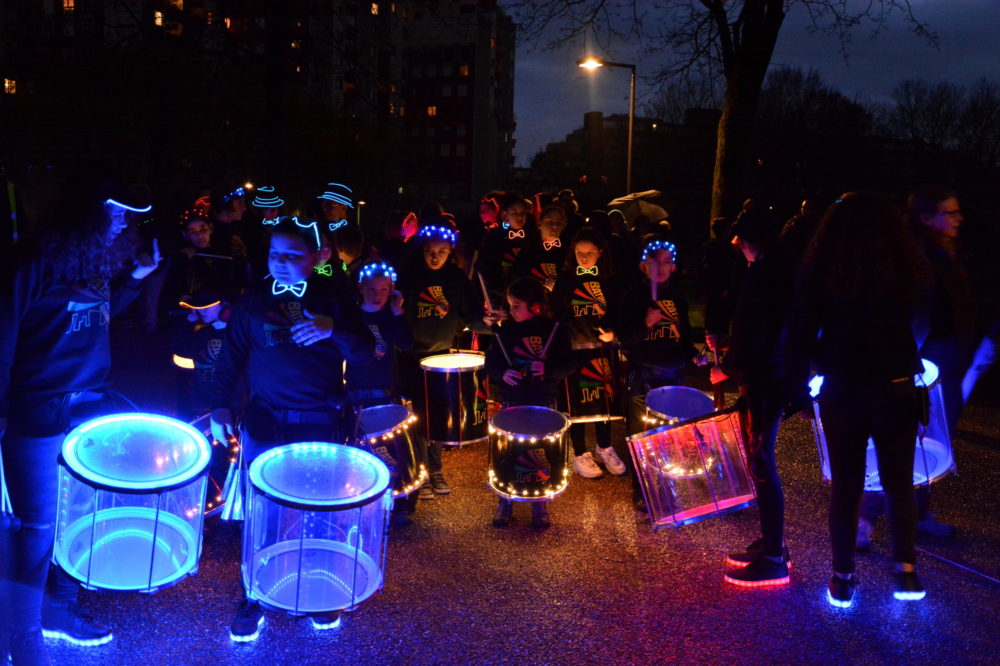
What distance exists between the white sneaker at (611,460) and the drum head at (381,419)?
2.19 m

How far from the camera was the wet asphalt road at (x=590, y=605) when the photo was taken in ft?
12.4

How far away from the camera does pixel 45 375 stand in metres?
3.42

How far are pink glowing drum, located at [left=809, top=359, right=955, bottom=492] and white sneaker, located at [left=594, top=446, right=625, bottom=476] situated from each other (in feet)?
6.83

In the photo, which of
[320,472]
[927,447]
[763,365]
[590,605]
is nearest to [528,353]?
[763,365]

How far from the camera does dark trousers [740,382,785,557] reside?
4.38 metres

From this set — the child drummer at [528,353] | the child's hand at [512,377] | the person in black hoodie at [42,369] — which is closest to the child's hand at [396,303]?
the child drummer at [528,353]

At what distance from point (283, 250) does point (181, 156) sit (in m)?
31.7

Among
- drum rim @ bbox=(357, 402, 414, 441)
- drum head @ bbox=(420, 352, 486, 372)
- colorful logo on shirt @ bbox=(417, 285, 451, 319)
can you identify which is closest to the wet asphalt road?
drum rim @ bbox=(357, 402, 414, 441)

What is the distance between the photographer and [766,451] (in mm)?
4418

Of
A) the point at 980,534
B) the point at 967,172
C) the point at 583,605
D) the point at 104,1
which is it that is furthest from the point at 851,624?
the point at 967,172

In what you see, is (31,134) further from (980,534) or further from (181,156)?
(980,534)

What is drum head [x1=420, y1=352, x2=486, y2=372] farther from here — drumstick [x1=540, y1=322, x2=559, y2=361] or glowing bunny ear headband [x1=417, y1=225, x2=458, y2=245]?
glowing bunny ear headband [x1=417, y1=225, x2=458, y2=245]

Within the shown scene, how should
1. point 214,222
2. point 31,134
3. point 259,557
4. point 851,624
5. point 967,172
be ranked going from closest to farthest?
1. point 259,557
2. point 851,624
3. point 214,222
4. point 31,134
5. point 967,172

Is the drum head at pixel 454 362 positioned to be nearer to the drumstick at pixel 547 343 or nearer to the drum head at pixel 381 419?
the drumstick at pixel 547 343
